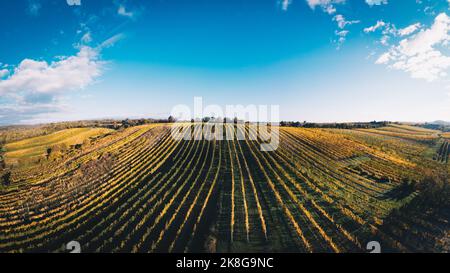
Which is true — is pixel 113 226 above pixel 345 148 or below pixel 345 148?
below

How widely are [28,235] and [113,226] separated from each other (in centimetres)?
528

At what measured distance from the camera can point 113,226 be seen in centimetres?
1480

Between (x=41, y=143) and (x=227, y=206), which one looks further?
(x=41, y=143)

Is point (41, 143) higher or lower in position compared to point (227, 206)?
higher

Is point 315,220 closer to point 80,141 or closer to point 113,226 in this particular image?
point 113,226

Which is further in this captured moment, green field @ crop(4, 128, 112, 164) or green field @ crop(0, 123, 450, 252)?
green field @ crop(4, 128, 112, 164)

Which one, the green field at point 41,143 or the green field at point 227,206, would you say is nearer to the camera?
the green field at point 227,206

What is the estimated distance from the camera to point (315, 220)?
15312mm

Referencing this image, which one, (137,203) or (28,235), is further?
(137,203)
